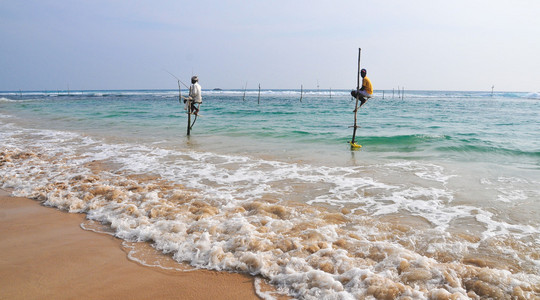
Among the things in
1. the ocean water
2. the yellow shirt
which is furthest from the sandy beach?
the yellow shirt

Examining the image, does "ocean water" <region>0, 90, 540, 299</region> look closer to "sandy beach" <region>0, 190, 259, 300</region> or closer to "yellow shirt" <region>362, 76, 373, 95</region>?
"sandy beach" <region>0, 190, 259, 300</region>

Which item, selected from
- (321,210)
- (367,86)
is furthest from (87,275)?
(367,86)

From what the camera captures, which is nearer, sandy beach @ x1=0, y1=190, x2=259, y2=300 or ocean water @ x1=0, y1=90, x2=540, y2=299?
sandy beach @ x1=0, y1=190, x2=259, y2=300

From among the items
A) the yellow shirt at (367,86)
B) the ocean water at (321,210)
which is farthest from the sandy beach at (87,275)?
the yellow shirt at (367,86)

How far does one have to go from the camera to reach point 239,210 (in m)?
4.73

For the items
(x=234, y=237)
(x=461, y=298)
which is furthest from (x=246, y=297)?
(x=461, y=298)

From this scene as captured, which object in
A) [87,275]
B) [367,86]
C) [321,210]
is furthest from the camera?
[367,86]

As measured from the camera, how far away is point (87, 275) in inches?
119

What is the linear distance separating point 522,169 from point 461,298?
21.9 ft

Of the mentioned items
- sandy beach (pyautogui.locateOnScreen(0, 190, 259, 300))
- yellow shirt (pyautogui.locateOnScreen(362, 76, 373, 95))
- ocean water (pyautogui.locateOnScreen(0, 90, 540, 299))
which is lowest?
sandy beach (pyautogui.locateOnScreen(0, 190, 259, 300))

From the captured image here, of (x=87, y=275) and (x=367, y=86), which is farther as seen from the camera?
(x=367, y=86)

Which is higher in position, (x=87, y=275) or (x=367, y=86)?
(x=367, y=86)

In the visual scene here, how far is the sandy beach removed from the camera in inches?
110

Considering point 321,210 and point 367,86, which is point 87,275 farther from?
point 367,86
